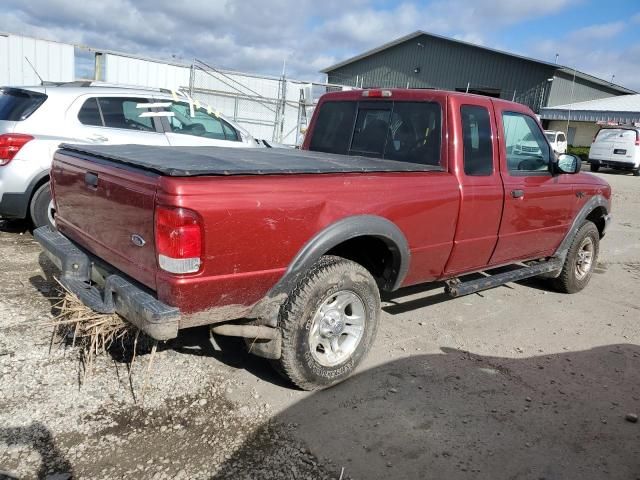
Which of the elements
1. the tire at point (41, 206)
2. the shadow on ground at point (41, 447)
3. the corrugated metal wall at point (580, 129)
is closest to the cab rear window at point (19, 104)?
the tire at point (41, 206)

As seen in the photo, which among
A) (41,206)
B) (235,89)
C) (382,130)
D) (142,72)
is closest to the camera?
(382,130)

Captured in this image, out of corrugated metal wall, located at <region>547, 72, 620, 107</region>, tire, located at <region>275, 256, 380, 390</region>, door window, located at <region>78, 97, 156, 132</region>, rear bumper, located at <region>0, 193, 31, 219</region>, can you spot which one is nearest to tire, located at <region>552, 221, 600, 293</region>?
tire, located at <region>275, 256, 380, 390</region>

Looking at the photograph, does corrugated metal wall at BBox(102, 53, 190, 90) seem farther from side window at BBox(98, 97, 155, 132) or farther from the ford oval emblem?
the ford oval emblem

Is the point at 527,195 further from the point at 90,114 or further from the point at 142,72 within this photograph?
the point at 142,72

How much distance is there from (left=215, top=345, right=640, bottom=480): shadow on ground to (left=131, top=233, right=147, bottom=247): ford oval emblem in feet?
3.86

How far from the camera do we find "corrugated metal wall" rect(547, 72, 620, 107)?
34016mm

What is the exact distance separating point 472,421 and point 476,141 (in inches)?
83.4

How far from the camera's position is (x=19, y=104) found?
594cm

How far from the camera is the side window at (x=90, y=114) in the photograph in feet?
20.2

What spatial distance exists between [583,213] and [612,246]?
361 centimetres

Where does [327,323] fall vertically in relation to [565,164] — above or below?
below

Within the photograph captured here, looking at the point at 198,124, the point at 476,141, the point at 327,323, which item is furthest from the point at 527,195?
the point at 198,124

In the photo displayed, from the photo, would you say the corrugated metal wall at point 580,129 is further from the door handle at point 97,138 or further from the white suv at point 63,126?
the door handle at point 97,138

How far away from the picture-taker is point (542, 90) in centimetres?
3397
